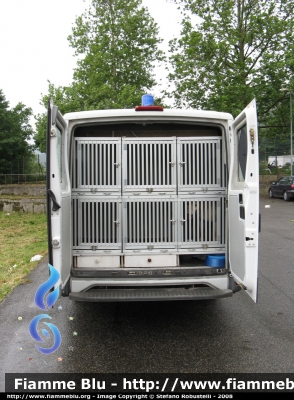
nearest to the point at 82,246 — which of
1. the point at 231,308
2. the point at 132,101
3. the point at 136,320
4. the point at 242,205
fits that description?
the point at 136,320

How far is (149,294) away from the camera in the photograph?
4074 millimetres

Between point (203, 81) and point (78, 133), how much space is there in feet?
72.0

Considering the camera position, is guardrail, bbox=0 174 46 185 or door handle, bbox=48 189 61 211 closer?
door handle, bbox=48 189 61 211

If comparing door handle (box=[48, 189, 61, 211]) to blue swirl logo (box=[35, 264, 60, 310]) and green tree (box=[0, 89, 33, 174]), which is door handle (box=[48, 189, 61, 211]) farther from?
green tree (box=[0, 89, 33, 174])

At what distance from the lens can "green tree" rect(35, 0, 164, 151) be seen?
26.3 metres

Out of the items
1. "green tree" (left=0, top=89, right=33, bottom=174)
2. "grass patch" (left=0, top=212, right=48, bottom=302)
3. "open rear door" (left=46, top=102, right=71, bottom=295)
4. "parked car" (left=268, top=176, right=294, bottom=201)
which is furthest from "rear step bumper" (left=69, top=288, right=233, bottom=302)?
"green tree" (left=0, top=89, right=33, bottom=174)

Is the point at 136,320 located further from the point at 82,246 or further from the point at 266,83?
the point at 266,83

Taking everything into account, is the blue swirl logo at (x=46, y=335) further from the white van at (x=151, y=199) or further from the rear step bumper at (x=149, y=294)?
the white van at (x=151, y=199)

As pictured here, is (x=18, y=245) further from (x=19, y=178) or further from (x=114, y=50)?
(x=114, y=50)

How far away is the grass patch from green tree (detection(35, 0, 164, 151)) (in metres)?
12.1

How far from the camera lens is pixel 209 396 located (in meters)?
3.24

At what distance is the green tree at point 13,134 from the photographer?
86.4 ft

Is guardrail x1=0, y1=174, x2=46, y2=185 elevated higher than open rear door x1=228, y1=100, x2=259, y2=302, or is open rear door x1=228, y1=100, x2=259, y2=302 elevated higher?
guardrail x1=0, y1=174, x2=46, y2=185

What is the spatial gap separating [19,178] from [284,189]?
50.3 ft
